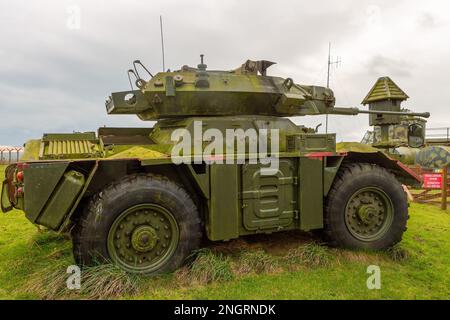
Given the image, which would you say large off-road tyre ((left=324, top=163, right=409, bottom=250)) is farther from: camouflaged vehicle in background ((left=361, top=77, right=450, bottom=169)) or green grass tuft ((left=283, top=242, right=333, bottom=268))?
camouflaged vehicle in background ((left=361, top=77, right=450, bottom=169))

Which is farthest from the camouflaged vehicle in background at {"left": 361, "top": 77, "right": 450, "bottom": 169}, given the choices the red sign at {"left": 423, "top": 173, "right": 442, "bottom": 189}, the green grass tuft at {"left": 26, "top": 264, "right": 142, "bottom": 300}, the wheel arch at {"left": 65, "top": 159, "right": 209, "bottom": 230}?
the green grass tuft at {"left": 26, "top": 264, "right": 142, "bottom": 300}

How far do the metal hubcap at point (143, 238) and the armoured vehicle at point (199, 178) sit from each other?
0.01 m

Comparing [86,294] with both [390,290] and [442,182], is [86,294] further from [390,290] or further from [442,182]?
[442,182]

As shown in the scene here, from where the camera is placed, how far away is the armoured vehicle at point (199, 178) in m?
5.08

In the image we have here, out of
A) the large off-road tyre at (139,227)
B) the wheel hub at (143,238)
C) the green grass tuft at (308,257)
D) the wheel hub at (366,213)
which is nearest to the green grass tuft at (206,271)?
the large off-road tyre at (139,227)

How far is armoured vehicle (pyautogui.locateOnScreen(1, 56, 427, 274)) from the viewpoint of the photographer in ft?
16.7

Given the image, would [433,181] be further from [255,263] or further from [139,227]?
[139,227]

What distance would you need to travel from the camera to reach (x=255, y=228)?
590cm

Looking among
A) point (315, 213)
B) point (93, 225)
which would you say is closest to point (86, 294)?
point (93, 225)

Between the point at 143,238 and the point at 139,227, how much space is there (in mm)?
169

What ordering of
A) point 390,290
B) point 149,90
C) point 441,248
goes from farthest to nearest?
point 441,248 < point 149,90 < point 390,290

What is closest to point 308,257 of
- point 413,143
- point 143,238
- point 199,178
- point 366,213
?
point 366,213

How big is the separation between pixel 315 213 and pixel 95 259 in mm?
3435

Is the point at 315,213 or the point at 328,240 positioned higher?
the point at 315,213
